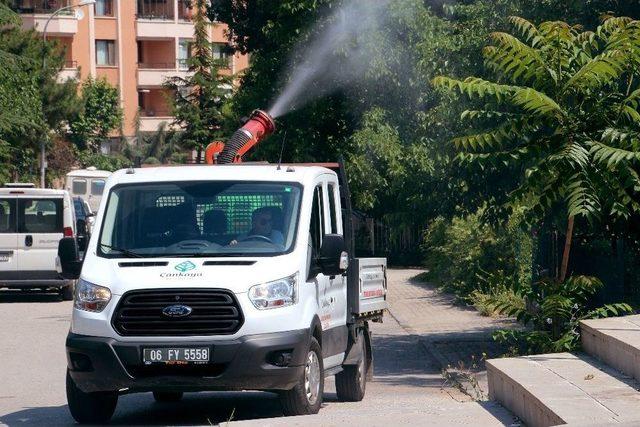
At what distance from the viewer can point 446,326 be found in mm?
20609

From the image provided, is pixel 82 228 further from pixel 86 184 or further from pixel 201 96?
pixel 201 96

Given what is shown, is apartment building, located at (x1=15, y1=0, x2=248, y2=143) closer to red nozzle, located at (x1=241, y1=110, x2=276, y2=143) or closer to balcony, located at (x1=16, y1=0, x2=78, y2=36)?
balcony, located at (x1=16, y1=0, x2=78, y2=36)

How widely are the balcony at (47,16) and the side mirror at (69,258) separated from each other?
200ft

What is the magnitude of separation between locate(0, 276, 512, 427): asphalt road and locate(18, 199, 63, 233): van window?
16.8 ft

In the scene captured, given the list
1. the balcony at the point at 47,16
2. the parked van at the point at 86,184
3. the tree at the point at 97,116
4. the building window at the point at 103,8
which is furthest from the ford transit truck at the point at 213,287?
the building window at the point at 103,8

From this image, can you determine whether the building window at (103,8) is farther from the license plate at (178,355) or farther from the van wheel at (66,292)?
the license plate at (178,355)

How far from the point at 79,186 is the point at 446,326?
3456cm

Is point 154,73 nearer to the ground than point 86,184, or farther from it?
farther from it

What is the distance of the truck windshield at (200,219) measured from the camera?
36.3ft

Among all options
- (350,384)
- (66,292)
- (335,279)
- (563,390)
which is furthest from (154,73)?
(563,390)

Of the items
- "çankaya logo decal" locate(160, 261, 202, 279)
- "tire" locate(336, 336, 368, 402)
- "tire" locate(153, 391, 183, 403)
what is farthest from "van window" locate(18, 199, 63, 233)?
"çankaya logo decal" locate(160, 261, 202, 279)

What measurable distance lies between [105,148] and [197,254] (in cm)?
6480

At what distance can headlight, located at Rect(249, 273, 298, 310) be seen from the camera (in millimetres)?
10461

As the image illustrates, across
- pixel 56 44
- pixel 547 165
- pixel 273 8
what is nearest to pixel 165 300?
pixel 547 165
